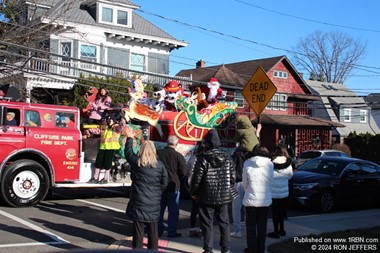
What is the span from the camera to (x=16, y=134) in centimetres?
1113

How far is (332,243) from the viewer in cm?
Answer: 830

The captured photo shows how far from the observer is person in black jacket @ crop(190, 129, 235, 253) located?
6.88 m

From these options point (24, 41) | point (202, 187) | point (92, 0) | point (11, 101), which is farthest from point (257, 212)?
point (92, 0)

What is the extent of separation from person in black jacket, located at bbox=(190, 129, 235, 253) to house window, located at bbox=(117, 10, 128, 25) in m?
25.0

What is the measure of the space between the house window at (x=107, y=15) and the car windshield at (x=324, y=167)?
1984 centimetres

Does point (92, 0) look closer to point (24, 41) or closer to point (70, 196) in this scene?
point (24, 41)

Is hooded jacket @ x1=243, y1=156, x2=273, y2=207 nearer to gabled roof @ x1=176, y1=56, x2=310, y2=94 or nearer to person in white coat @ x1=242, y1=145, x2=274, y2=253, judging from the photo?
person in white coat @ x1=242, y1=145, x2=274, y2=253

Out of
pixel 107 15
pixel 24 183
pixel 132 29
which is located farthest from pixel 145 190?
pixel 107 15

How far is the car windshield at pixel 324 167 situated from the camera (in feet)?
43.6

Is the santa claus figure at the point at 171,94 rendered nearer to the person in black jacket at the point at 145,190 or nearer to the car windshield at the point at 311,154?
the person in black jacket at the point at 145,190

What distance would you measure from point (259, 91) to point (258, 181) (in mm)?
3741

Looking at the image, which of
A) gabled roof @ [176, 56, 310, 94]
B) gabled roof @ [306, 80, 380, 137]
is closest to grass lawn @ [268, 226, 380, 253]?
gabled roof @ [176, 56, 310, 94]

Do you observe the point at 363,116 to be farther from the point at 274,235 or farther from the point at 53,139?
the point at 274,235

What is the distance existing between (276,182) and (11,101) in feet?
23.0
